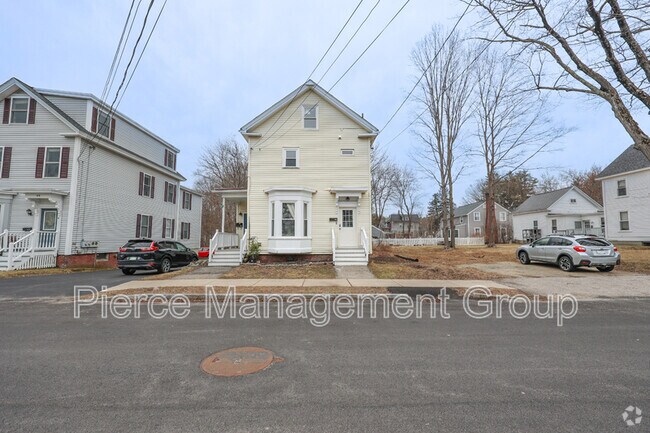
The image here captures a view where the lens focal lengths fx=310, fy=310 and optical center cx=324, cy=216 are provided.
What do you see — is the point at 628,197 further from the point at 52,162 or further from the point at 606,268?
the point at 52,162

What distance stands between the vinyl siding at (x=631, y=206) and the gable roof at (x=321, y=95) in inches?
948

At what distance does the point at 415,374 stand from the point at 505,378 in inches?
39.5

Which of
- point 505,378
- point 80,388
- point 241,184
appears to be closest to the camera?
point 80,388

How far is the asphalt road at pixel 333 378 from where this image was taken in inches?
107

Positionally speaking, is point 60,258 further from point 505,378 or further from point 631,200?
point 631,200

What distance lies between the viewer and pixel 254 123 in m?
15.8

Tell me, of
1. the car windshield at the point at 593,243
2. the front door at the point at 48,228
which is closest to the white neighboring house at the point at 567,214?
the car windshield at the point at 593,243

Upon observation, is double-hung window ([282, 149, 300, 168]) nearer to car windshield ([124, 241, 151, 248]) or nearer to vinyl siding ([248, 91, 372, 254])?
vinyl siding ([248, 91, 372, 254])

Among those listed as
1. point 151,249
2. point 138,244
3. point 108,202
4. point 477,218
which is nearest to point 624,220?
point 477,218

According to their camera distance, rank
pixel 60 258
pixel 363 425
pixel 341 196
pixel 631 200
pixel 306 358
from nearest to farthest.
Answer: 1. pixel 363 425
2. pixel 306 358
3. pixel 341 196
4. pixel 60 258
5. pixel 631 200

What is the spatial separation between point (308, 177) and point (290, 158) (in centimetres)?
140

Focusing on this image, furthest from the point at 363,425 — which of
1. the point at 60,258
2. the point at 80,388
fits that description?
the point at 60,258

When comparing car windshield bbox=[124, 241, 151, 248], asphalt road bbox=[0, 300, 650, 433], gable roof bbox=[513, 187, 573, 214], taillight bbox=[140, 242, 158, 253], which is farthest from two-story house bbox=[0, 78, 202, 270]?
gable roof bbox=[513, 187, 573, 214]

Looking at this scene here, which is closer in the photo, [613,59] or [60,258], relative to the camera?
[613,59]
